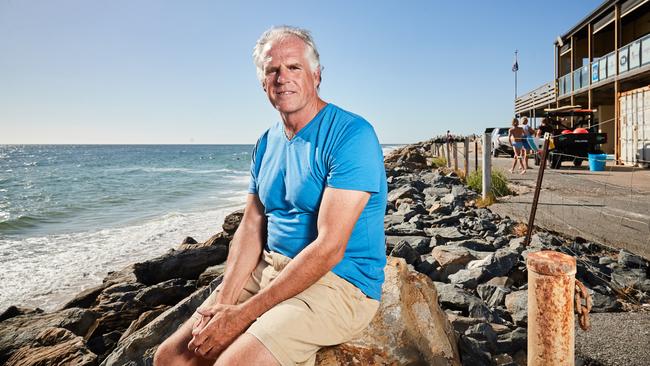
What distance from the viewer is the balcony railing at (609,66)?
1548 cm

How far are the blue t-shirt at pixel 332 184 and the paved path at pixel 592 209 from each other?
159 inches

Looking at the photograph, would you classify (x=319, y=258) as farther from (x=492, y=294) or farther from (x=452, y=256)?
(x=452, y=256)

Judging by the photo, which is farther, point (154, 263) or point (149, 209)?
point (149, 209)

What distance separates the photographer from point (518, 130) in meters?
14.0

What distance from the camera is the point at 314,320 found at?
1.76 m

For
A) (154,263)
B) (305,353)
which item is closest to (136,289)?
(154,263)

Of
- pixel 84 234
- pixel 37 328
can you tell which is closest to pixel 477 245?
pixel 37 328

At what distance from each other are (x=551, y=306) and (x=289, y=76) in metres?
1.50

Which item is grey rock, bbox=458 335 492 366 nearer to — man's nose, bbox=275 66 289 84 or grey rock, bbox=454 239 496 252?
man's nose, bbox=275 66 289 84

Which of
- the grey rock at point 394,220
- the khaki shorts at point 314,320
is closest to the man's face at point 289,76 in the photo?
the khaki shorts at point 314,320

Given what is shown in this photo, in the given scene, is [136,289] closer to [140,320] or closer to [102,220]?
[140,320]

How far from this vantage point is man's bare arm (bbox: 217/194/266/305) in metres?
2.20

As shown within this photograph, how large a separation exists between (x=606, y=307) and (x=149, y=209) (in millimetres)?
16812

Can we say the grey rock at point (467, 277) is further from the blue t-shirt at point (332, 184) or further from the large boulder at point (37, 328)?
the large boulder at point (37, 328)
